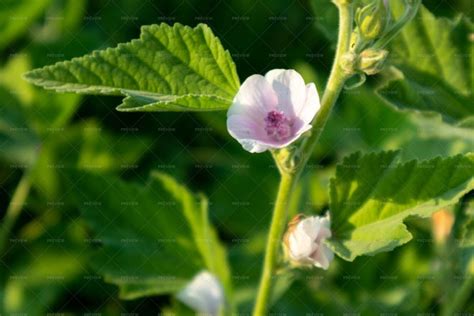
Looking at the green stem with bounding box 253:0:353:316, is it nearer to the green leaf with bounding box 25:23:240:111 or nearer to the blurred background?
the green leaf with bounding box 25:23:240:111

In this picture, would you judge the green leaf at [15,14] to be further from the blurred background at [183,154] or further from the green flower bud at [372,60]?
the green flower bud at [372,60]

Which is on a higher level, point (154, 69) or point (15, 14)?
point (154, 69)

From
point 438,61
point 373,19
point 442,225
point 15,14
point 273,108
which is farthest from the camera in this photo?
point 15,14

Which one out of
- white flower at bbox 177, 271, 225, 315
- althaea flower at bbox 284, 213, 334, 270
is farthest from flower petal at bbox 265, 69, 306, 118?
white flower at bbox 177, 271, 225, 315

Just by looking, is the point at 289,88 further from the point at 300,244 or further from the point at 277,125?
the point at 300,244

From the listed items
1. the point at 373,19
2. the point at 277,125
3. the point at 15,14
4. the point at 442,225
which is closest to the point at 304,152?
the point at 277,125

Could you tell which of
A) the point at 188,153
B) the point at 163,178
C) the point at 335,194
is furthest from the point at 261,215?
the point at 335,194

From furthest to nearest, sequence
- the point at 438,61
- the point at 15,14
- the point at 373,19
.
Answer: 1. the point at 15,14
2. the point at 438,61
3. the point at 373,19

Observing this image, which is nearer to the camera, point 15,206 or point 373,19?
point 373,19
